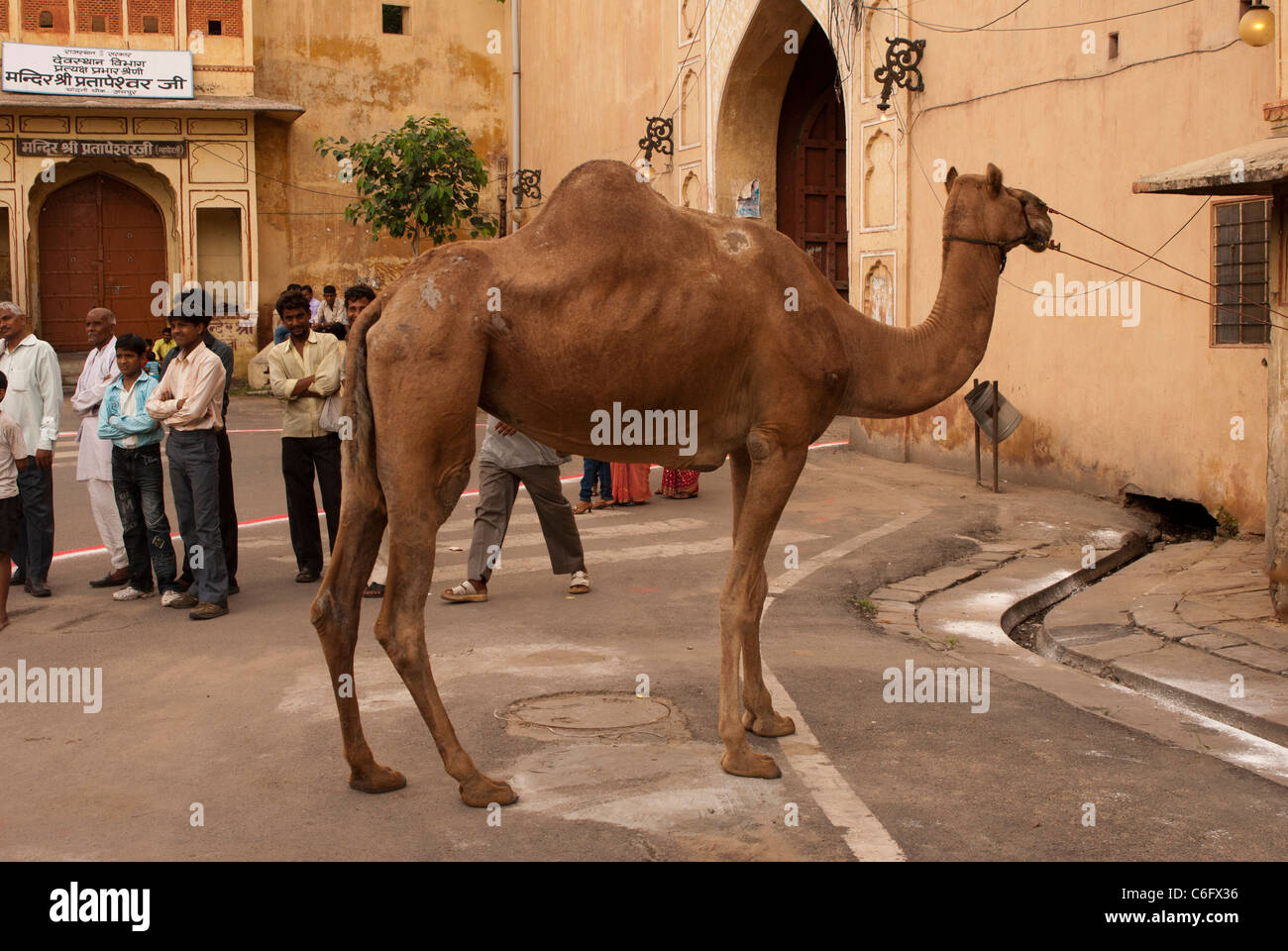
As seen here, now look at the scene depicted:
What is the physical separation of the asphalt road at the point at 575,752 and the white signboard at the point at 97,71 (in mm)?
21527

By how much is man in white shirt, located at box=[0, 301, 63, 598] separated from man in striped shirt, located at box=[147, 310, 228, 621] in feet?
3.94

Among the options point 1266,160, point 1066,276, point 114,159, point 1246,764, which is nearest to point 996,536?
point 1066,276

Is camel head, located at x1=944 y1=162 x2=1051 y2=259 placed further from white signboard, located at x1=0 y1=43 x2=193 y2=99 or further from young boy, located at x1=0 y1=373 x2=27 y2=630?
white signboard, located at x1=0 y1=43 x2=193 y2=99

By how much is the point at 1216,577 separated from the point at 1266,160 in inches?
139

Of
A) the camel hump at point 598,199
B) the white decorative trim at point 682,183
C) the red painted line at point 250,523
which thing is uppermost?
the white decorative trim at point 682,183

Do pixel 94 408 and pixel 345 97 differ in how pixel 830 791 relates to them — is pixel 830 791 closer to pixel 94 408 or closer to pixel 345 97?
pixel 94 408

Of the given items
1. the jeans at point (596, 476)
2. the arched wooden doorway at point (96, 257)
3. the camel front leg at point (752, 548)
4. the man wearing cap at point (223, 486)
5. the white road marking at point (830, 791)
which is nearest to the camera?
the white road marking at point (830, 791)

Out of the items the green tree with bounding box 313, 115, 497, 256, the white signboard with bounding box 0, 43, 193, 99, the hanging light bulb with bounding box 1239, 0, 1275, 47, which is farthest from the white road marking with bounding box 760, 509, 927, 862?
the white signboard with bounding box 0, 43, 193, 99

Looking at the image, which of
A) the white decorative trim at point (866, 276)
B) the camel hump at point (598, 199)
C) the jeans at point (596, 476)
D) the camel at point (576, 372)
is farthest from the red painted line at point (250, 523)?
the white decorative trim at point (866, 276)

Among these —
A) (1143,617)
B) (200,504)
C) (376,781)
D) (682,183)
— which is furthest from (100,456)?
(682,183)

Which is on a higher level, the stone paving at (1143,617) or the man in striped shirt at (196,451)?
the man in striped shirt at (196,451)

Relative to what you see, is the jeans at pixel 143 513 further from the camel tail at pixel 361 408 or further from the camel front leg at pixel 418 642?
the camel front leg at pixel 418 642

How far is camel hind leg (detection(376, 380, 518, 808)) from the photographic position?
528cm

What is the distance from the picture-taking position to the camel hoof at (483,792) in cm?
526
